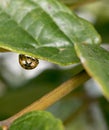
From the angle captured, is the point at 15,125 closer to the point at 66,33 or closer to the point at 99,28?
the point at 66,33

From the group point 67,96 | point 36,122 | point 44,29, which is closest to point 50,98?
point 36,122

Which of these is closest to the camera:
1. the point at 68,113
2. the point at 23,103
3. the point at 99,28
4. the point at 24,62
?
the point at 24,62

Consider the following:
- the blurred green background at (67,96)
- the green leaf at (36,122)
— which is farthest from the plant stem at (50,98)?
the blurred green background at (67,96)

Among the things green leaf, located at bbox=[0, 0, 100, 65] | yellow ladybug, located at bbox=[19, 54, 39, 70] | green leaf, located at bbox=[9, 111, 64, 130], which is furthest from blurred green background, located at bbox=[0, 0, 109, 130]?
green leaf, located at bbox=[9, 111, 64, 130]

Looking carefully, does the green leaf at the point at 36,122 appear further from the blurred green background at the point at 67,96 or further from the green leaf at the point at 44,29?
the blurred green background at the point at 67,96

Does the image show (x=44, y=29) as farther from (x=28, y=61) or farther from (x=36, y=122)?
(x=36, y=122)

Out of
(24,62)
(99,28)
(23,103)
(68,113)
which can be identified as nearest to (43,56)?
(24,62)
